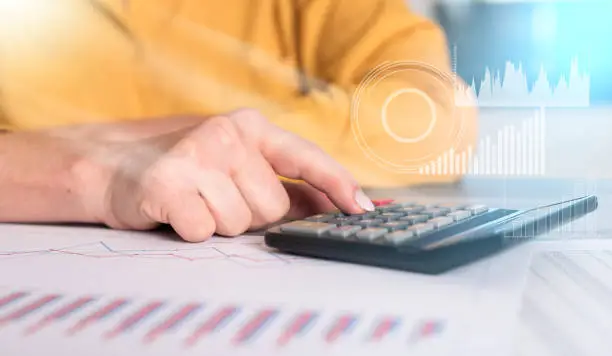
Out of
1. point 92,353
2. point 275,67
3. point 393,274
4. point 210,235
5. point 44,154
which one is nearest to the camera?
point 92,353

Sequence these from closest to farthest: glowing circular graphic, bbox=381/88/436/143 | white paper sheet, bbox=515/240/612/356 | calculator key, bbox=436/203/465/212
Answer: white paper sheet, bbox=515/240/612/356
calculator key, bbox=436/203/465/212
glowing circular graphic, bbox=381/88/436/143

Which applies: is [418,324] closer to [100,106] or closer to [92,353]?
[92,353]

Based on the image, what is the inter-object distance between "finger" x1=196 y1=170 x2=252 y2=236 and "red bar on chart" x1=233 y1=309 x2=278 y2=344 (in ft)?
0.55

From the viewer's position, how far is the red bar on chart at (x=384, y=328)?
0.70ft

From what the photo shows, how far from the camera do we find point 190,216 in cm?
40

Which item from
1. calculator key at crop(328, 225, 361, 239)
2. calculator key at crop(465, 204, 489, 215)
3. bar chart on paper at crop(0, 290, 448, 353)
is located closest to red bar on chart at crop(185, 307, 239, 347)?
bar chart on paper at crop(0, 290, 448, 353)

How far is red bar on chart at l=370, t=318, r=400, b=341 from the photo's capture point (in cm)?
21

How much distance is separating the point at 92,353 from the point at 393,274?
146 millimetres

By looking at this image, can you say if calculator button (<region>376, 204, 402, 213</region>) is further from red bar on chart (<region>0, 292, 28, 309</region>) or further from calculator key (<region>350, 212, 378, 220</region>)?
red bar on chart (<region>0, 292, 28, 309</region>)

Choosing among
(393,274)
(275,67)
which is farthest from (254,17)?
(393,274)

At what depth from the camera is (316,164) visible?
16.6 inches

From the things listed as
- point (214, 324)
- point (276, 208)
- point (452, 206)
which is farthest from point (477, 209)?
point (214, 324)

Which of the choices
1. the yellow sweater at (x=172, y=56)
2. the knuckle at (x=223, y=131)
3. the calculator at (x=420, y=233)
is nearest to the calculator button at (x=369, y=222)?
the calculator at (x=420, y=233)

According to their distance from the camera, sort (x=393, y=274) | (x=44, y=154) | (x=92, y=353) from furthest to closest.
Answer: (x=44, y=154) < (x=393, y=274) < (x=92, y=353)
